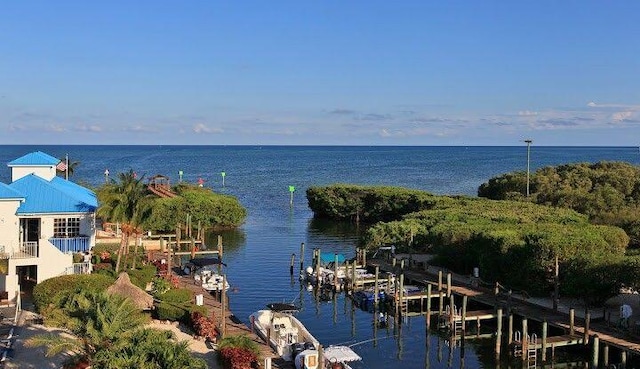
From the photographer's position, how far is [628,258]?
3659cm

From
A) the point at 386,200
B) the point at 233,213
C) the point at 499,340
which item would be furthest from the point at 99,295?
the point at 386,200

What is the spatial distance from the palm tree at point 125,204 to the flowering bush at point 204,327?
32.2 ft

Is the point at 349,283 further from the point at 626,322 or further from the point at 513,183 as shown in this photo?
the point at 513,183

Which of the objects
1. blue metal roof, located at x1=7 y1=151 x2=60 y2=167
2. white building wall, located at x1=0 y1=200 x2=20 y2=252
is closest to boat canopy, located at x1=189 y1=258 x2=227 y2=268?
blue metal roof, located at x1=7 y1=151 x2=60 y2=167

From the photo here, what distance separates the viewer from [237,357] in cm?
2720

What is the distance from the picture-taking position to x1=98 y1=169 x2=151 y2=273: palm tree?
135ft

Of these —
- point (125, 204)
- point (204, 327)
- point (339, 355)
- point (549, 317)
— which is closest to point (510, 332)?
point (549, 317)

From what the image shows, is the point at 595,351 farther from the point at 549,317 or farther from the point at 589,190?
the point at 589,190

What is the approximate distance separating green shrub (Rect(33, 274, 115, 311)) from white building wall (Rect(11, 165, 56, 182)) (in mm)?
15460

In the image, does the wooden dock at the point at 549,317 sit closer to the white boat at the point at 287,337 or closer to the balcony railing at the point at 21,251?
the white boat at the point at 287,337

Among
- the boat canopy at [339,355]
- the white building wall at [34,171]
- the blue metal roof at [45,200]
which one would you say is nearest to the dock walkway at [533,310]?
the boat canopy at [339,355]

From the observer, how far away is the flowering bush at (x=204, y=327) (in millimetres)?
31359

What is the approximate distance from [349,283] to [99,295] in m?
27.7

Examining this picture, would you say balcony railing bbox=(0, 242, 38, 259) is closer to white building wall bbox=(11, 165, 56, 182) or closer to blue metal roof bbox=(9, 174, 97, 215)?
blue metal roof bbox=(9, 174, 97, 215)
